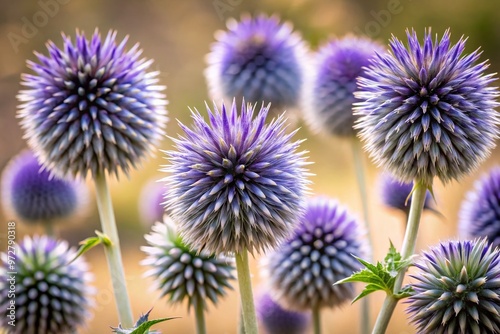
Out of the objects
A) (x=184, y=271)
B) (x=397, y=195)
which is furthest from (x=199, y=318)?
(x=397, y=195)

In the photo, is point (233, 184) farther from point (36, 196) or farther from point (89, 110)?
point (36, 196)

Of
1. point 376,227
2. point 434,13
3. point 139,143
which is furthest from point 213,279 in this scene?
point 434,13

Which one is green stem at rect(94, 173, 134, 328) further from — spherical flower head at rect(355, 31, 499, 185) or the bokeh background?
the bokeh background

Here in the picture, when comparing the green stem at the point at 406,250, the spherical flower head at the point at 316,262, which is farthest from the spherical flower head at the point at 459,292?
the spherical flower head at the point at 316,262

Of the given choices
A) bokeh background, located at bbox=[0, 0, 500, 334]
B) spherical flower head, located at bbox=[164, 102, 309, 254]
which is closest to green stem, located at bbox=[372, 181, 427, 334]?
spherical flower head, located at bbox=[164, 102, 309, 254]

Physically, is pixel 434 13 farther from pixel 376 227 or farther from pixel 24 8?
pixel 24 8

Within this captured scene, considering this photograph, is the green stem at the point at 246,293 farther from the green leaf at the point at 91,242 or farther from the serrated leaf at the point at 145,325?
the green leaf at the point at 91,242

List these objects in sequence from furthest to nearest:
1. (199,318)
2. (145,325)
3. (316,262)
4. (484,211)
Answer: (484,211) → (316,262) → (199,318) → (145,325)
